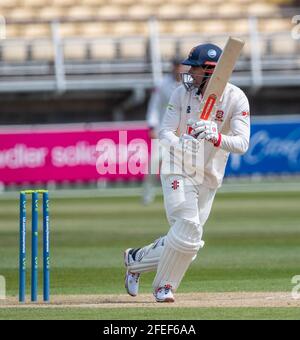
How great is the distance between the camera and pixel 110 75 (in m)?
21.3

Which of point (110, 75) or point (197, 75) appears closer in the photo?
point (197, 75)

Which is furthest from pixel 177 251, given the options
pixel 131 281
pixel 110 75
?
pixel 110 75

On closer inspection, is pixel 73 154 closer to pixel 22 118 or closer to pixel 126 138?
pixel 126 138

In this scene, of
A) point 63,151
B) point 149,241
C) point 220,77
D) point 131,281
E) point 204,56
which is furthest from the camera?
point 63,151

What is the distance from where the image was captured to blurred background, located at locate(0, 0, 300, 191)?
19.9 meters

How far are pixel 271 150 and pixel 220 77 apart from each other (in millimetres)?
12847

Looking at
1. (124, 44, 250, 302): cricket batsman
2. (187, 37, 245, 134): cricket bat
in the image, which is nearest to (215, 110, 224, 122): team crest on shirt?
(124, 44, 250, 302): cricket batsman

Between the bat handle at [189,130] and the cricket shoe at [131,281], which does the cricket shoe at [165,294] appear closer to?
the cricket shoe at [131,281]

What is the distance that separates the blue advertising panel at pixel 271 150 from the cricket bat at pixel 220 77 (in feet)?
40.9

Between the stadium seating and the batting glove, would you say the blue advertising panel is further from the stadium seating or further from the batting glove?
the batting glove

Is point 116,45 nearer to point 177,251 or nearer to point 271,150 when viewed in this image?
point 271,150

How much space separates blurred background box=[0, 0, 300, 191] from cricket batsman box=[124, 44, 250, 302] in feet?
39.6

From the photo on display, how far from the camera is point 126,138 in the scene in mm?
19688

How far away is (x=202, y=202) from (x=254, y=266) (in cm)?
262
